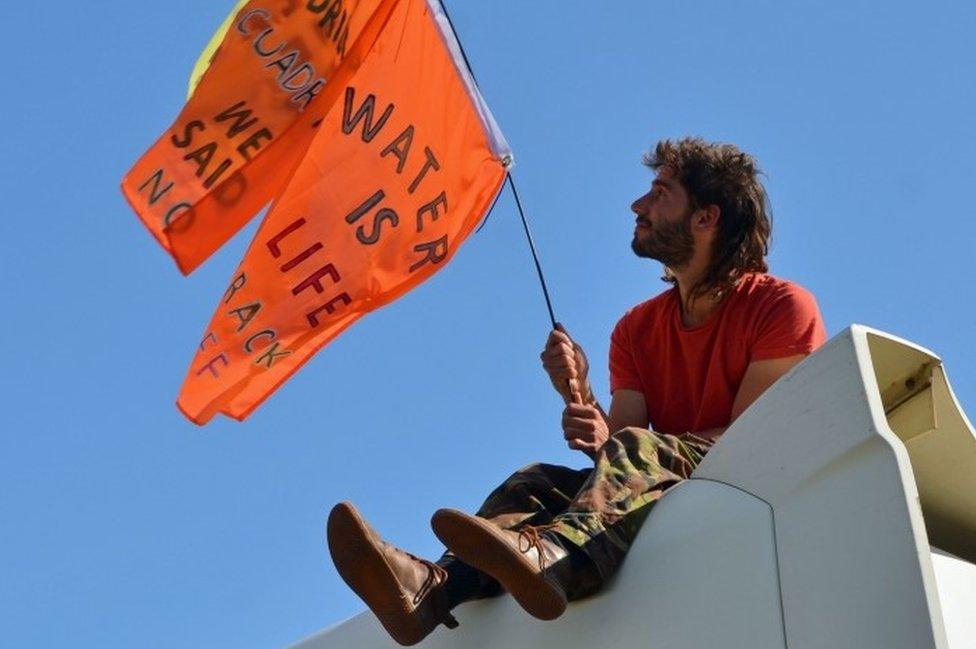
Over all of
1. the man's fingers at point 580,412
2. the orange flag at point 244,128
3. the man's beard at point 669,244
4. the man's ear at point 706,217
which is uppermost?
the orange flag at point 244,128

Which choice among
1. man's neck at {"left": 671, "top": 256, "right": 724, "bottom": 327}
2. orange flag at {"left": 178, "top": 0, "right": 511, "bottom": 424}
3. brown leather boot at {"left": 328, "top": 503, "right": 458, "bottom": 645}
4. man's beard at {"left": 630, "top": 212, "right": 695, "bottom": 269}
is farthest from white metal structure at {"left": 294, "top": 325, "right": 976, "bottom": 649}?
orange flag at {"left": 178, "top": 0, "right": 511, "bottom": 424}

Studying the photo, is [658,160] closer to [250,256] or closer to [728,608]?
[250,256]

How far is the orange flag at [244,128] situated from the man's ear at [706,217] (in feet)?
5.51

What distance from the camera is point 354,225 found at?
7.45 meters

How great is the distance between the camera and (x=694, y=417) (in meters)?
6.48

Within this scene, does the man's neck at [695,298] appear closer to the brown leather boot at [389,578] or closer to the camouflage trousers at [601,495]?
the camouflage trousers at [601,495]

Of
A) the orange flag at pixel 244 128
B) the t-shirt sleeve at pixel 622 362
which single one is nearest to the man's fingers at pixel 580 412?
the t-shirt sleeve at pixel 622 362

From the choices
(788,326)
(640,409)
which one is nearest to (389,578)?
(788,326)

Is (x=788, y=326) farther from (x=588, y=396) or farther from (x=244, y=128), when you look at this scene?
(x=244, y=128)

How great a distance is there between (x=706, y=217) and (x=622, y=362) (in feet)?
2.12

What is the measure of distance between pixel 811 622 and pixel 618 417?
2.38 metres

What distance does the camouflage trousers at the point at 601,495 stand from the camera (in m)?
5.00

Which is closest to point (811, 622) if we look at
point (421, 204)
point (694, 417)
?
point (694, 417)

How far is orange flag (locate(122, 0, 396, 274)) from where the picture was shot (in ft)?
25.6
